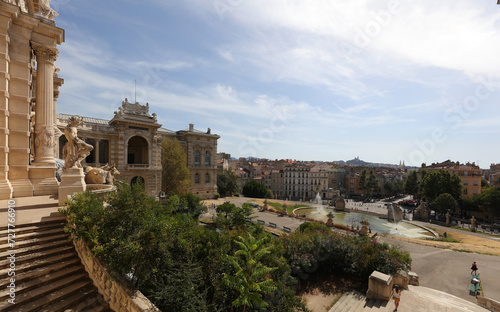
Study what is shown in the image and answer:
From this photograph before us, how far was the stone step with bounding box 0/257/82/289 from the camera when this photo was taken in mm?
5902

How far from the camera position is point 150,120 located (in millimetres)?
38062

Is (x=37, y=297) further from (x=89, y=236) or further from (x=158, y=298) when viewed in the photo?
(x=158, y=298)

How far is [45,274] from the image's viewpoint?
6.54 metres

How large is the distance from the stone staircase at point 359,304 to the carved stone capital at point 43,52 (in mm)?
20309

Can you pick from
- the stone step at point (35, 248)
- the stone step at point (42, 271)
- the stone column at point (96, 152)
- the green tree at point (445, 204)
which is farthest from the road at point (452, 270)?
the stone column at point (96, 152)

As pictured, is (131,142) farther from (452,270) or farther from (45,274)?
(452,270)

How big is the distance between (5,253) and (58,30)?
12381 millimetres

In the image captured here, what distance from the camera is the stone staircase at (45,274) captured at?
579 cm

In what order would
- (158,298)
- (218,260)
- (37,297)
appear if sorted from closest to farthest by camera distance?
(37,297) → (158,298) → (218,260)

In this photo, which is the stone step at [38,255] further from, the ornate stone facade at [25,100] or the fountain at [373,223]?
the fountain at [373,223]

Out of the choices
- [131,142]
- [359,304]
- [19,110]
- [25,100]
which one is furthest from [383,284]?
[131,142]

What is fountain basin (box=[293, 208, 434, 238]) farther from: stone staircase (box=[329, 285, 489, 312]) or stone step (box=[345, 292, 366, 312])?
stone step (box=[345, 292, 366, 312])

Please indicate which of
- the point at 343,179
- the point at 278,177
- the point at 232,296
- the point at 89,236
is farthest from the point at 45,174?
the point at 343,179

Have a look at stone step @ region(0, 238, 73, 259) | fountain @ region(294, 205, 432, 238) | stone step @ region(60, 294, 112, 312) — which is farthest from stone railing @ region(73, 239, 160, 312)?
fountain @ region(294, 205, 432, 238)
